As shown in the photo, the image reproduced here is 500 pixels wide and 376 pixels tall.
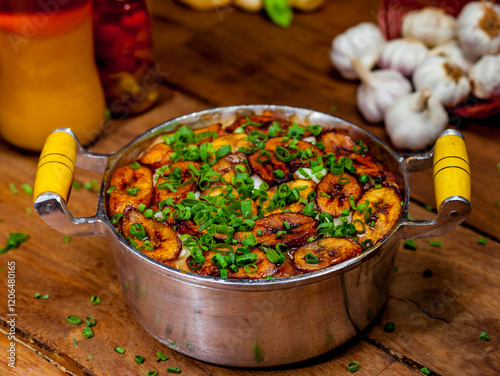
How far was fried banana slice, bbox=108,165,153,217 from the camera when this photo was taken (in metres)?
1.72

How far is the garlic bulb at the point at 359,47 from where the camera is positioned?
2.77 m

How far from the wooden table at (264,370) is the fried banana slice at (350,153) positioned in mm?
350

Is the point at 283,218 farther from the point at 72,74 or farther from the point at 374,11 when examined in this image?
the point at 374,11

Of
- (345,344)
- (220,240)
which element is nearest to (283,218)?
(220,240)

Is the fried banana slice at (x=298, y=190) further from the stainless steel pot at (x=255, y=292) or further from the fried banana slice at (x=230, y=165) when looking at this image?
the stainless steel pot at (x=255, y=292)

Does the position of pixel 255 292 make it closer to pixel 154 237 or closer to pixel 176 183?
pixel 154 237

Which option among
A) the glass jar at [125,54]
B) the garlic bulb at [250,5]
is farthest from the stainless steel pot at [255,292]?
the garlic bulb at [250,5]

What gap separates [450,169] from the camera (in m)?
1.58

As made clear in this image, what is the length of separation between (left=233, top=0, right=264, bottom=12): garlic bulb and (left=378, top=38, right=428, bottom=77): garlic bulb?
843 millimetres

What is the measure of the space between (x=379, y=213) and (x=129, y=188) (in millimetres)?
712

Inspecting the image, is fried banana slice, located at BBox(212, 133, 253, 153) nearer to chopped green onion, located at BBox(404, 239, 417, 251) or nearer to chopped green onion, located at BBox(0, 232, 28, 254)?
chopped green onion, located at BBox(404, 239, 417, 251)

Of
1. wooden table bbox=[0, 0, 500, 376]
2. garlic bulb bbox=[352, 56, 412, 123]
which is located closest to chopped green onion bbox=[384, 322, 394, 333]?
wooden table bbox=[0, 0, 500, 376]

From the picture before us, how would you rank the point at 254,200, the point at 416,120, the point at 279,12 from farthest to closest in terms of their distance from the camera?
the point at 279,12, the point at 416,120, the point at 254,200

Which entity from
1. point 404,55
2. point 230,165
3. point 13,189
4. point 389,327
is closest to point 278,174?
point 230,165
